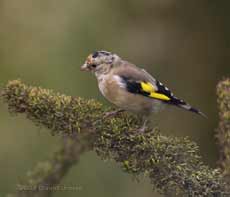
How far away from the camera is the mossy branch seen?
145cm

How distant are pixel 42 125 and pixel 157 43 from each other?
2.20m

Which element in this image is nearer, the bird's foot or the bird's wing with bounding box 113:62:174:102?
the bird's foot

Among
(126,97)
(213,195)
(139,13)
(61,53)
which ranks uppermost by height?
(139,13)

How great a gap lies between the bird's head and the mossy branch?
2.14 feet

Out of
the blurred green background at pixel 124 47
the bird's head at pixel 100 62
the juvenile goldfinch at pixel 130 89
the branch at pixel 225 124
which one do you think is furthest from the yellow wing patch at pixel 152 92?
the blurred green background at pixel 124 47

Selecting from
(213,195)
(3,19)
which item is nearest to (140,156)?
(213,195)

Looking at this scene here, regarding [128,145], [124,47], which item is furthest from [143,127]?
[124,47]

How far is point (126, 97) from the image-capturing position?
216 centimetres

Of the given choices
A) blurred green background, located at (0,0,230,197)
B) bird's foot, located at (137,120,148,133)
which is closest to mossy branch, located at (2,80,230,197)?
bird's foot, located at (137,120,148,133)

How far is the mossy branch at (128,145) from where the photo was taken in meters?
1.45

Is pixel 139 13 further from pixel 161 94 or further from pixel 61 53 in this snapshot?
pixel 161 94

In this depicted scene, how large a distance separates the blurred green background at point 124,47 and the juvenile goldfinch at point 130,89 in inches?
44.4

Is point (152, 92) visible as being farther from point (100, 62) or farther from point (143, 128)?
point (143, 128)

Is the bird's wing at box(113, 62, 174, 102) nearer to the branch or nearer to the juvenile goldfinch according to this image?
the juvenile goldfinch
